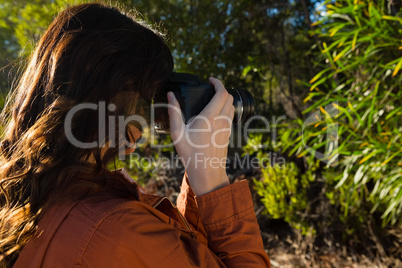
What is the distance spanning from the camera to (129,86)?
664 mm

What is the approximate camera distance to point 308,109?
2119 millimetres

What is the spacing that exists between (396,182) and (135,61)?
5.65ft

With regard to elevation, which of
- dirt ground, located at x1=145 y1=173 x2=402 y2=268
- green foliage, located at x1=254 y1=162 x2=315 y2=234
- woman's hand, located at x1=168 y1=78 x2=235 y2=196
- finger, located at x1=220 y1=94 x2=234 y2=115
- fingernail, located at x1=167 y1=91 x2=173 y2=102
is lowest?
dirt ground, located at x1=145 y1=173 x2=402 y2=268

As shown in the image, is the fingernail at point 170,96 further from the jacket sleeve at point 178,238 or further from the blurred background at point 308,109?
the blurred background at point 308,109

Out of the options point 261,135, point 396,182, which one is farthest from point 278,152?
point 396,182

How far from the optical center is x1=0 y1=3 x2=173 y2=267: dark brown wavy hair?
2.08ft

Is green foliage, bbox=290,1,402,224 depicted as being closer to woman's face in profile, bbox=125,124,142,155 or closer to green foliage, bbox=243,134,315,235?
green foliage, bbox=243,134,315,235

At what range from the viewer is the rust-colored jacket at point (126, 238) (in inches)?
21.7

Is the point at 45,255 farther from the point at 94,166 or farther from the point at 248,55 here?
the point at 248,55

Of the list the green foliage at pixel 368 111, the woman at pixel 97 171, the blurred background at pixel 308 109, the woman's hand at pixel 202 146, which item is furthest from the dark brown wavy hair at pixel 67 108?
the green foliage at pixel 368 111

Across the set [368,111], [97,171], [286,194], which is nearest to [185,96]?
[97,171]

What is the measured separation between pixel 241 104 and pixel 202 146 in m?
0.28

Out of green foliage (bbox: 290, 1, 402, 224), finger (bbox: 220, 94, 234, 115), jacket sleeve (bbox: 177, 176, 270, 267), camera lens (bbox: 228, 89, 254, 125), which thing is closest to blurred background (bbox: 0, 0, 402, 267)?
green foliage (bbox: 290, 1, 402, 224)

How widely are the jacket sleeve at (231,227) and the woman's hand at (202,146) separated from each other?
0.03 metres
